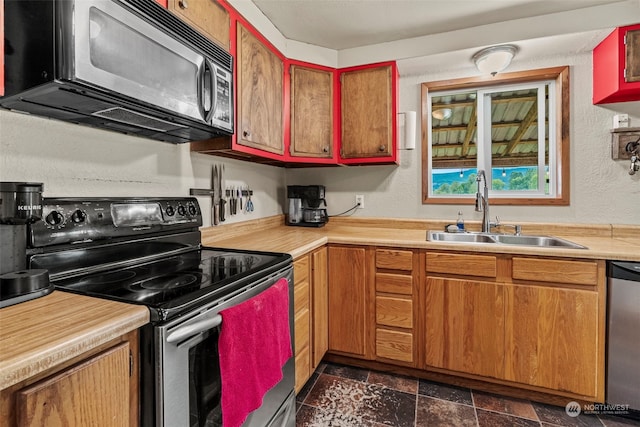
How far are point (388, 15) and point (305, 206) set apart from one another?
146 centimetres

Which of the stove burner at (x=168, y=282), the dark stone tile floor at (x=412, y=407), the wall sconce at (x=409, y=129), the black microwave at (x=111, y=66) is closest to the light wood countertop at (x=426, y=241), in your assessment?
the stove burner at (x=168, y=282)

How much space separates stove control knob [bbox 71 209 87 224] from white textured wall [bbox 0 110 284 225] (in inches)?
4.4

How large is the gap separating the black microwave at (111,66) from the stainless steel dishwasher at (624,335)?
2045 mm

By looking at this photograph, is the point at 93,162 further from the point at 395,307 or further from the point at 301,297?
the point at 395,307

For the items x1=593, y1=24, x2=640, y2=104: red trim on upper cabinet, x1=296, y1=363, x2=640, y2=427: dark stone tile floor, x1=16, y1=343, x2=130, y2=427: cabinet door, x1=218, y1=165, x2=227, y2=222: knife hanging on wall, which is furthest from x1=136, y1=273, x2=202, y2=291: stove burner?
x1=593, y1=24, x2=640, y2=104: red trim on upper cabinet

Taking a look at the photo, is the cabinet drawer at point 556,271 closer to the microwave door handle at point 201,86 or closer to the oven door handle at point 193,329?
the oven door handle at point 193,329

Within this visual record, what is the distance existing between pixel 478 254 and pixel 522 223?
2.51ft

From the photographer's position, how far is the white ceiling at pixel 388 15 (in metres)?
1.90

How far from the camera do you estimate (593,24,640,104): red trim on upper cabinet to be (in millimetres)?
1839

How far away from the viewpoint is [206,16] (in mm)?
1422

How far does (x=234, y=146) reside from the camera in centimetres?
162

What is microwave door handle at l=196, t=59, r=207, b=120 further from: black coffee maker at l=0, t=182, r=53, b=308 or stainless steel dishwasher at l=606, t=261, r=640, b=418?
stainless steel dishwasher at l=606, t=261, r=640, b=418

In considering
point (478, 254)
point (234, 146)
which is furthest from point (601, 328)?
point (234, 146)

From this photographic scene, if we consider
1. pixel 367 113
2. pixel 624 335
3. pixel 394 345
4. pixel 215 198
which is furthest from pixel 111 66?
pixel 624 335
